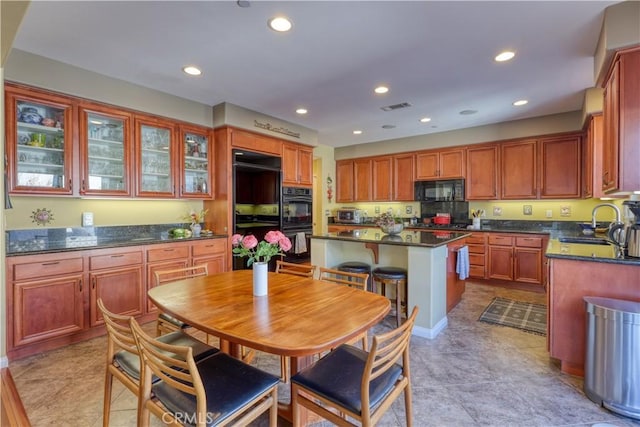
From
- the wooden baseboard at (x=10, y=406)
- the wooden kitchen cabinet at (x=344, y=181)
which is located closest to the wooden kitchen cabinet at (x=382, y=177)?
the wooden kitchen cabinet at (x=344, y=181)

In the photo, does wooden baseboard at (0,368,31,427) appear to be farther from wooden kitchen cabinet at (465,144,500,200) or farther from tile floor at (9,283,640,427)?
wooden kitchen cabinet at (465,144,500,200)

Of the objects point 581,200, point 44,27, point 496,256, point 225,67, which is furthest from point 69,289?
point 581,200

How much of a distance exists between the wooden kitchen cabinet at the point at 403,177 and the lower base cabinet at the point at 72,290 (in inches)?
172

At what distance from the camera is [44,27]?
2.30m

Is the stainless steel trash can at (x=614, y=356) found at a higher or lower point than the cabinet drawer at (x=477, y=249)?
lower

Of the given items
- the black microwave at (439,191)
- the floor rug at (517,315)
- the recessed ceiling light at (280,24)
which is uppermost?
the recessed ceiling light at (280,24)

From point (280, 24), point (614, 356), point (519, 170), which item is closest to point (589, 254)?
point (614, 356)

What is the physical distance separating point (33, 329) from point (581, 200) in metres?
6.91

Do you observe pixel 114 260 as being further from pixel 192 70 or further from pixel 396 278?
pixel 396 278

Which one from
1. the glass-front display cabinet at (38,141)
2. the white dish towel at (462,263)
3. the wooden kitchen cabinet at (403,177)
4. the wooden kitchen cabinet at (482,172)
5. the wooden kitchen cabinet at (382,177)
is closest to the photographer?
the glass-front display cabinet at (38,141)

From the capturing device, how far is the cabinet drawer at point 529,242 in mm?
4465

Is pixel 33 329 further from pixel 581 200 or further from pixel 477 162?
pixel 581 200

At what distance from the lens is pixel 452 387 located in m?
2.12

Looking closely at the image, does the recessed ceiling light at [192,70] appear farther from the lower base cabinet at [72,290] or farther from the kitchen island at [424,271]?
the kitchen island at [424,271]
